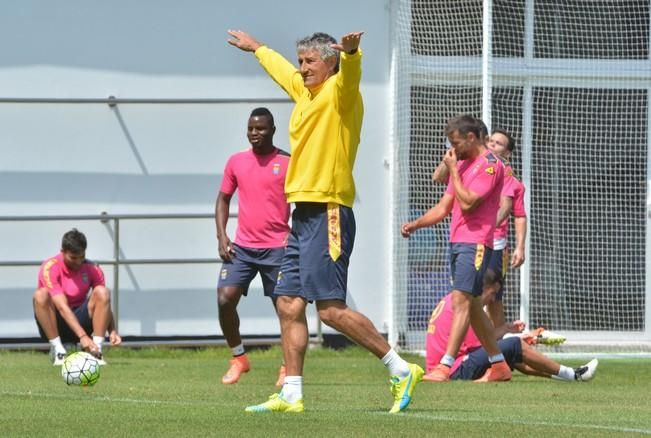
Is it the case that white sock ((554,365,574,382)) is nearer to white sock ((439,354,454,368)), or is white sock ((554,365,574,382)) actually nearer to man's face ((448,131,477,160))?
white sock ((439,354,454,368))

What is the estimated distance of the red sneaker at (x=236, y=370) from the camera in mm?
10688

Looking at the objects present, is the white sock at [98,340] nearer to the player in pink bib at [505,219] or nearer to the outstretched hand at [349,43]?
the player in pink bib at [505,219]

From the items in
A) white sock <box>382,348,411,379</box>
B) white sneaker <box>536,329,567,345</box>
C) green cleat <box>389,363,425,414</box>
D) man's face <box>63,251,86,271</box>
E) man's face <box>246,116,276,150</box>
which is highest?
man's face <box>246,116,276,150</box>

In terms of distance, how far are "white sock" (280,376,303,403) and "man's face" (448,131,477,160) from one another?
3272 millimetres

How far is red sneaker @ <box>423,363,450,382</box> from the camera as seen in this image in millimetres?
10555

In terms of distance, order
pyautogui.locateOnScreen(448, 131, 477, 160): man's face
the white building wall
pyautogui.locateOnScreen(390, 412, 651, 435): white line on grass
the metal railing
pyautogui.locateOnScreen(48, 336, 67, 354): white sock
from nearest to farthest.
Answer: pyautogui.locateOnScreen(390, 412, 651, 435): white line on grass → pyautogui.locateOnScreen(448, 131, 477, 160): man's face → pyautogui.locateOnScreen(48, 336, 67, 354): white sock → the metal railing → the white building wall

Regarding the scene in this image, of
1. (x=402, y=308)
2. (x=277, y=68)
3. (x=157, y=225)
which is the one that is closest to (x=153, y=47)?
(x=157, y=225)

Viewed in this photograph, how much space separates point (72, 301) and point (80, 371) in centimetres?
358

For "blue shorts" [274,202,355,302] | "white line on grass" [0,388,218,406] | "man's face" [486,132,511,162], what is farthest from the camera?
"man's face" [486,132,511,162]

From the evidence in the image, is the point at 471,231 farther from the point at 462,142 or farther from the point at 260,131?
the point at 260,131

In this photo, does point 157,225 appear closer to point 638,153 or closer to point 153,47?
point 153,47

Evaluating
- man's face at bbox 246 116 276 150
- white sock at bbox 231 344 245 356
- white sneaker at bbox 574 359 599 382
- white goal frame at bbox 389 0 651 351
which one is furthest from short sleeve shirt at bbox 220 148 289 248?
white goal frame at bbox 389 0 651 351

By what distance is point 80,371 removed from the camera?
9.75 m

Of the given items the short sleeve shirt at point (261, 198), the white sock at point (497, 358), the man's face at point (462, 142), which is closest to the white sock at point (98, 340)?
the short sleeve shirt at point (261, 198)
